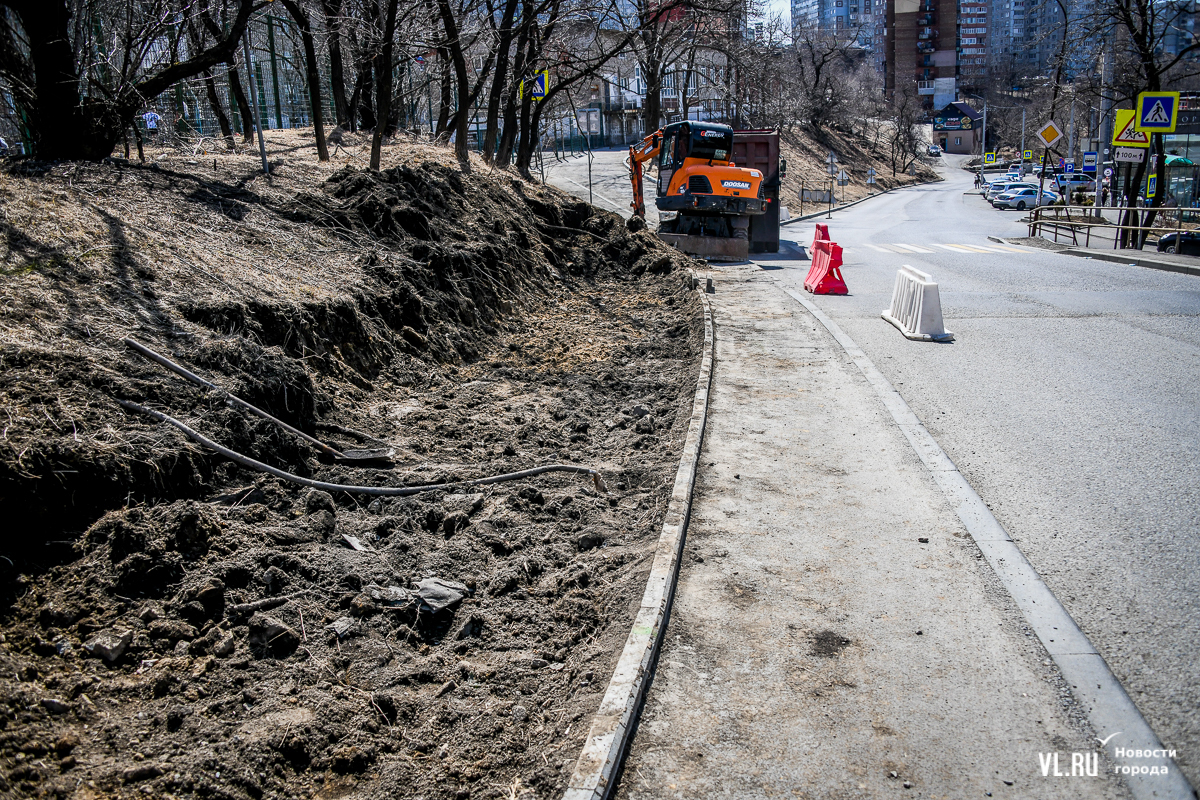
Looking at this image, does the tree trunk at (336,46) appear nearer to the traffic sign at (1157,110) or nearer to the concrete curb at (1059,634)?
the concrete curb at (1059,634)

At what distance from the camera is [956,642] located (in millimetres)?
4156

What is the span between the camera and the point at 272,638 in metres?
4.00

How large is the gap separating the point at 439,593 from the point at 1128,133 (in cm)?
2506

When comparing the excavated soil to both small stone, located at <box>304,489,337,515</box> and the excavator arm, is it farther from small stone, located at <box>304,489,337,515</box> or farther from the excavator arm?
the excavator arm

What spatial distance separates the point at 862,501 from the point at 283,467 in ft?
13.3

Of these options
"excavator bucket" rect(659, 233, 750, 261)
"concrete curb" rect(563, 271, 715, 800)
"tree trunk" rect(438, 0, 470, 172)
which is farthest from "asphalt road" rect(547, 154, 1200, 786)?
"tree trunk" rect(438, 0, 470, 172)

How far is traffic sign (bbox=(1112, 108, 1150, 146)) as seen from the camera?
73.8 ft

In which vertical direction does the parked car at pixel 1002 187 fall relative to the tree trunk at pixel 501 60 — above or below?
below

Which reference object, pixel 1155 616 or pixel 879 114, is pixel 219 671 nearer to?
pixel 1155 616

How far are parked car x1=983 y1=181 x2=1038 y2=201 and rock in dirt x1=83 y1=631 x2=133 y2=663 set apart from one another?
60423mm

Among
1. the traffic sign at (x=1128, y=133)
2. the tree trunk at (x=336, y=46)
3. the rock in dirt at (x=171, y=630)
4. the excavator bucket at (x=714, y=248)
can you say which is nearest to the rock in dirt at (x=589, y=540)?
the rock in dirt at (x=171, y=630)

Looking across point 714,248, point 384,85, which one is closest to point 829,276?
point 714,248

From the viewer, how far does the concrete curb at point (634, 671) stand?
3.14 meters

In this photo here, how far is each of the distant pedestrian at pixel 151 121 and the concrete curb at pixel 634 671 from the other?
10979mm
